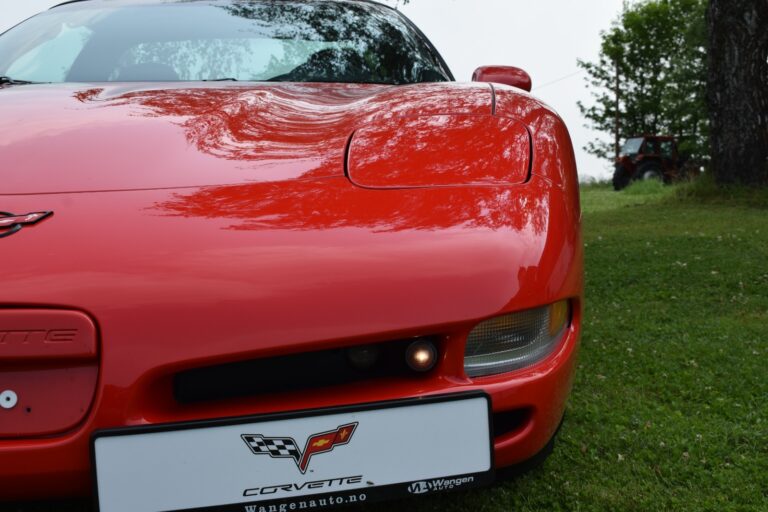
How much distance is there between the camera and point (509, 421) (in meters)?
1.29

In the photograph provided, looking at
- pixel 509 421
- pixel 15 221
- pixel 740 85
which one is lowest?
pixel 740 85

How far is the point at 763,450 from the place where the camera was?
191 centimetres

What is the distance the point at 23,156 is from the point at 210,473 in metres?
0.76

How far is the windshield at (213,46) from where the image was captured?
2324 mm

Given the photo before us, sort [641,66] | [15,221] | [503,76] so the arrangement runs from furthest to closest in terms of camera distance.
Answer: [641,66], [503,76], [15,221]

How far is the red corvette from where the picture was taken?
110 cm

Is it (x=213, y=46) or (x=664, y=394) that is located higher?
(x=213, y=46)

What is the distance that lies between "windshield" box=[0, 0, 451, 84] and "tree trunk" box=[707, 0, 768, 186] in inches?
233

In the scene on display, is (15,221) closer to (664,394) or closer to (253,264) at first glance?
(253,264)

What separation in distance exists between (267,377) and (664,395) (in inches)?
63.2

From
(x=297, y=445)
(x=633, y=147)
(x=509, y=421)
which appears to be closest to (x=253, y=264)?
(x=297, y=445)

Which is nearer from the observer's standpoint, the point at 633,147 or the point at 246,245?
the point at 246,245

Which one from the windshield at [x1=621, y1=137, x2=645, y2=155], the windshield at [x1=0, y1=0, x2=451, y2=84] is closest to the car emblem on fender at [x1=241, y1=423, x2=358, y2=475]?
the windshield at [x1=0, y1=0, x2=451, y2=84]

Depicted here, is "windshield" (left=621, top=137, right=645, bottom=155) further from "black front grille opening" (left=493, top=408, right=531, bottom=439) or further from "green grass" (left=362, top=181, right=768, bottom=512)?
"black front grille opening" (left=493, top=408, right=531, bottom=439)
